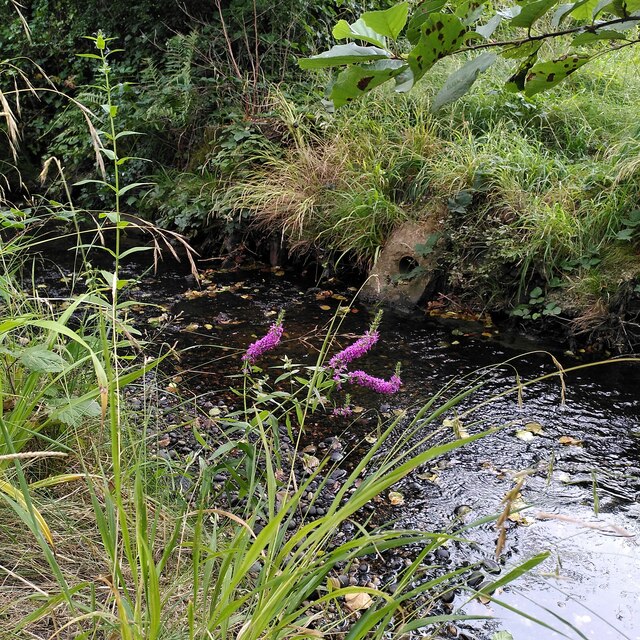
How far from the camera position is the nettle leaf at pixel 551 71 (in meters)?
0.81

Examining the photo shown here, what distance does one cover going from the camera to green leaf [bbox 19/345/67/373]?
158 centimetres

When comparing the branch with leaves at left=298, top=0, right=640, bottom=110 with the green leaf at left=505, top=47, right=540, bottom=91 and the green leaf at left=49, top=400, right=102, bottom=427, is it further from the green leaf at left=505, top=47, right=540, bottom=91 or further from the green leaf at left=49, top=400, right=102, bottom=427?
the green leaf at left=49, top=400, right=102, bottom=427

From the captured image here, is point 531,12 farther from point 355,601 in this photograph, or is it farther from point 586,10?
point 355,601

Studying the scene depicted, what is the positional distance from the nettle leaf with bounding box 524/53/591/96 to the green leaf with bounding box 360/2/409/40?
11.1 inches

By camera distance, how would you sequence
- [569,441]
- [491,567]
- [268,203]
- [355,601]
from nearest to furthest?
[355,601], [491,567], [569,441], [268,203]

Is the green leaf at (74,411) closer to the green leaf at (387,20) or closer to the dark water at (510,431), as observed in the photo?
the dark water at (510,431)

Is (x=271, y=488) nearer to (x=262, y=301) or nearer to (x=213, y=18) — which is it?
(x=262, y=301)

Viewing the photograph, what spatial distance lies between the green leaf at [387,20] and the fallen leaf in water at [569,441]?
9.09 feet

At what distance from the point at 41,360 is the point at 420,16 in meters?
1.30

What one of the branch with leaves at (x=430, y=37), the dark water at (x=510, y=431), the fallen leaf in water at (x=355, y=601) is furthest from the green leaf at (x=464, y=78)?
the fallen leaf in water at (x=355, y=601)

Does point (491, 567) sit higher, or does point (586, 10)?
point (586, 10)

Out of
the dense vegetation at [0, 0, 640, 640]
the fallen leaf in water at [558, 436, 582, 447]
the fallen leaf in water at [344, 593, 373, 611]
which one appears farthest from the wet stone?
the fallen leaf in water at [558, 436, 582, 447]

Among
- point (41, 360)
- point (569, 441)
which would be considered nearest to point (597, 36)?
point (41, 360)

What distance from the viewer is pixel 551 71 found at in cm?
83
